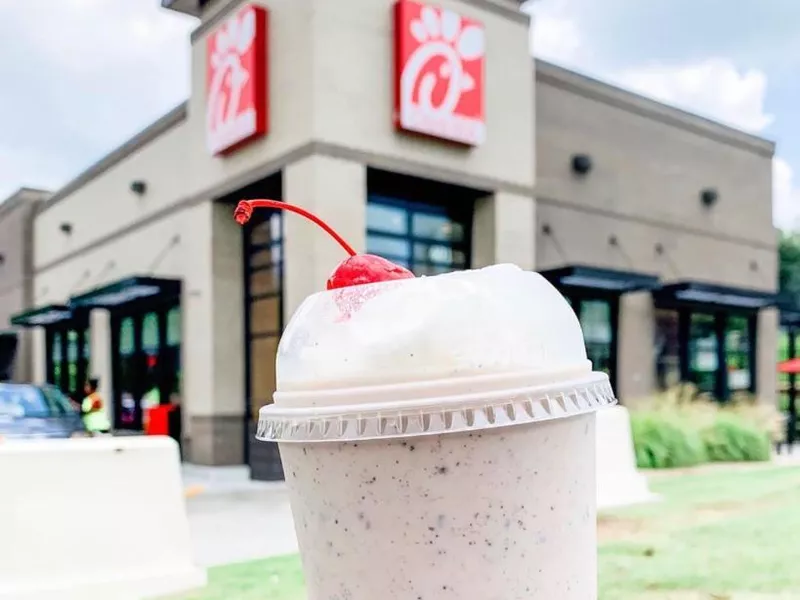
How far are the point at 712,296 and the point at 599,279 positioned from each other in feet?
14.1

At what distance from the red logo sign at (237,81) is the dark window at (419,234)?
232cm

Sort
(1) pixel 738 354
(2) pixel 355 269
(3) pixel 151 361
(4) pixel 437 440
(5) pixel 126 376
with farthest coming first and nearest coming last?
(1) pixel 738 354 < (5) pixel 126 376 < (3) pixel 151 361 < (2) pixel 355 269 < (4) pixel 437 440

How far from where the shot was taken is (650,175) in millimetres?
18000

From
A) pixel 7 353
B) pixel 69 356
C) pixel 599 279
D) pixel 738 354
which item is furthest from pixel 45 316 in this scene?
pixel 738 354

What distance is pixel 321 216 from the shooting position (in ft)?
38.3

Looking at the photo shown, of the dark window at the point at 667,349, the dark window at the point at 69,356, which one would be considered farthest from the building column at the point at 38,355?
the dark window at the point at 667,349

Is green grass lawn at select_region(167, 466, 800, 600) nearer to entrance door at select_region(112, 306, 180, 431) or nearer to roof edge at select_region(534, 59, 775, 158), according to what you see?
roof edge at select_region(534, 59, 775, 158)

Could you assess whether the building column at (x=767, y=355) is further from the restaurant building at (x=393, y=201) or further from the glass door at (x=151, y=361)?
the glass door at (x=151, y=361)

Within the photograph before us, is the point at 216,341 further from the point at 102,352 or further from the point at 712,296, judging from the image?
the point at 712,296

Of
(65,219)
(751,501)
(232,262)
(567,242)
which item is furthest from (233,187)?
(65,219)

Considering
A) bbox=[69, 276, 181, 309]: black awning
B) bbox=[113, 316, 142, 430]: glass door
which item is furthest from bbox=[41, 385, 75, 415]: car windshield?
bbox=[113, 316, 142, 430]: glass door

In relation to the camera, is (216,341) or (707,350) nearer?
(216,341)

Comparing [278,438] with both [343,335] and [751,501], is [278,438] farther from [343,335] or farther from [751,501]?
[751,501]

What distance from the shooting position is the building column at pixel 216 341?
14.1 meters
